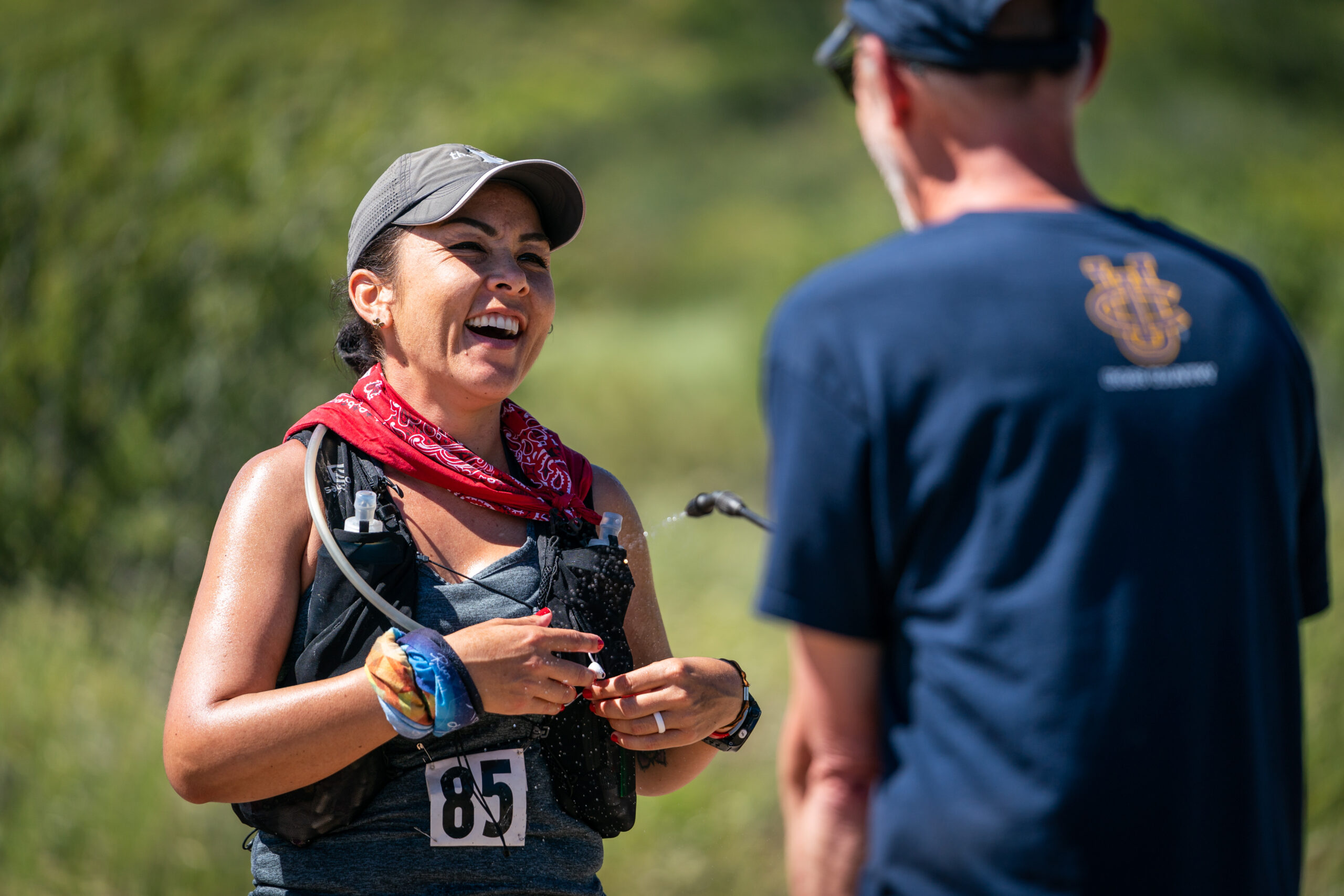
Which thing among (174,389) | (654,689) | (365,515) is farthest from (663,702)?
(174,389)

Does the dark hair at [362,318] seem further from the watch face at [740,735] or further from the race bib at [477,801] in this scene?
the watch face at [740,735]

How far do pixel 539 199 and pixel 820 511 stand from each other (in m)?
1.28

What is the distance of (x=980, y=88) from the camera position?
1.47 metres

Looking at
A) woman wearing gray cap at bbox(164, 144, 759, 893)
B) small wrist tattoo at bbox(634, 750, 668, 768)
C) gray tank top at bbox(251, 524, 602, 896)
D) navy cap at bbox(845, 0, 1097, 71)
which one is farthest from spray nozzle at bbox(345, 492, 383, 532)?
navy cap at bbox(845, 0, 1097, 71)

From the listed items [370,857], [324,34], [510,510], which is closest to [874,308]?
[510,510]

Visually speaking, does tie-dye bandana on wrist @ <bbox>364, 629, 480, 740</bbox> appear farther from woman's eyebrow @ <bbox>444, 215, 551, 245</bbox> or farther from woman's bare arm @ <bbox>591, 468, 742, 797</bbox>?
woman's eyebrow @ <bbox>444, 215, 551, 245</bbox>

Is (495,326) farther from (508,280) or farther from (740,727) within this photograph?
(740,727)

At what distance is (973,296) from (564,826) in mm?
1271

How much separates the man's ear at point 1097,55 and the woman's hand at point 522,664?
1.10 m

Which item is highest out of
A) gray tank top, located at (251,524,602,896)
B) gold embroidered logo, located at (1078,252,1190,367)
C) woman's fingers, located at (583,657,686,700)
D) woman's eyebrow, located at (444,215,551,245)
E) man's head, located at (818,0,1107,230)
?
woman's eyebrow, located at (444,215,551,245)

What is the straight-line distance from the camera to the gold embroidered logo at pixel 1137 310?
1387 mm

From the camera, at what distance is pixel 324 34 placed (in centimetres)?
859

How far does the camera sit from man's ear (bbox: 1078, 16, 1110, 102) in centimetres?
160

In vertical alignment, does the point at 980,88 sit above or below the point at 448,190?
below
